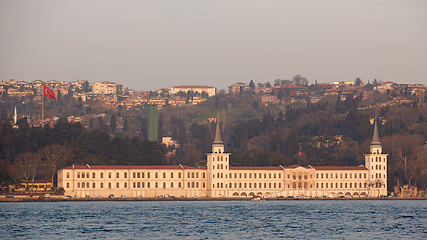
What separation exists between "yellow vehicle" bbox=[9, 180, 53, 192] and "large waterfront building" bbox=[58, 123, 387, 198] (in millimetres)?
4245

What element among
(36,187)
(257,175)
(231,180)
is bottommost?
(36,187)

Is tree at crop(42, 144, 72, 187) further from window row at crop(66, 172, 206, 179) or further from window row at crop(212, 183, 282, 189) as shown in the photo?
window row at crop(212, 183, 282, 189)

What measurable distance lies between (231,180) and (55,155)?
27654 mm

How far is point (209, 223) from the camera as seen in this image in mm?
78125

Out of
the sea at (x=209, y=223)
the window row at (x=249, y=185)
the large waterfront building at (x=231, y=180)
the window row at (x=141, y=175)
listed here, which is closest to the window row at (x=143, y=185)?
the large waterfront building at (x=231, y=180)

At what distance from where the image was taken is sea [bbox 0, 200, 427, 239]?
→ 2584 inches

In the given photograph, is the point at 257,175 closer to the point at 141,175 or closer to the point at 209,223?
the point at 141,175

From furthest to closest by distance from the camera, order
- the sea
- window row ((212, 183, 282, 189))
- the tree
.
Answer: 1. window row ((212, 183, 282, 189))
2. the tree
3. the sea

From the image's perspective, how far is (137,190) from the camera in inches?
5207

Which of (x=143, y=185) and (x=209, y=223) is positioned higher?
(x=143, y=185)

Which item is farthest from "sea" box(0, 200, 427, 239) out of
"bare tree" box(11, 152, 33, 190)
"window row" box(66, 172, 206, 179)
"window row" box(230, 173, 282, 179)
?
"window row" box(230, 173, 282, 179)

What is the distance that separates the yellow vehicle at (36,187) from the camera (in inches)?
5106

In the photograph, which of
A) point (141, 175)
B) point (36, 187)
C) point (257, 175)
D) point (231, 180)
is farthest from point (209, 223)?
point (36, 187)

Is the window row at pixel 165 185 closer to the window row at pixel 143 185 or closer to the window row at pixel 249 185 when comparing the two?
the window row at pixel 143 185
